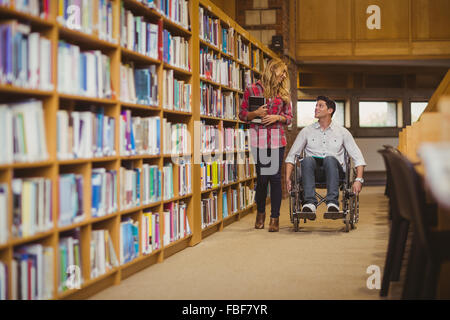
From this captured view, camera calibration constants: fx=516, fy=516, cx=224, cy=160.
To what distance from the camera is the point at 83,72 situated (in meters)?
2.56

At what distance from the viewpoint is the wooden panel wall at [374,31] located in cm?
935

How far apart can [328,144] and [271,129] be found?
538 millimetres

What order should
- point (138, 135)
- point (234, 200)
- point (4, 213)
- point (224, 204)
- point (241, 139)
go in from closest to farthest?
1. point (4, 213)
2. point (138, 135)
3. point (224, 204)
4. point (234, 200)
5. point (241, 139)

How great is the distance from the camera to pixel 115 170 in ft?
9.34

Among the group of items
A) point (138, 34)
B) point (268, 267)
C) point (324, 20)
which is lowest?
point (268, 267)

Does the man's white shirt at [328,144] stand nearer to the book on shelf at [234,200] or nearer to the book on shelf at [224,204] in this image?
the book on shelf at [224,204]

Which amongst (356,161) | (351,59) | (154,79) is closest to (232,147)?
(356,161)

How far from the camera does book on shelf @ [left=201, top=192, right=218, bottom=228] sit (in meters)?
4.40

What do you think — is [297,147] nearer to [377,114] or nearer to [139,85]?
[139,85]

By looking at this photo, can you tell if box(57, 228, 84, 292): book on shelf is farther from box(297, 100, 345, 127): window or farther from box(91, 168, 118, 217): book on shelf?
box(297, 100, 345, 127): window

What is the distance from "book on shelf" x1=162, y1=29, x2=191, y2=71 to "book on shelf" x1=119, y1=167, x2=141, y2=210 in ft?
2.99

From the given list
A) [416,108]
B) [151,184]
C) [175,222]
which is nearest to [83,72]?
[151,184]

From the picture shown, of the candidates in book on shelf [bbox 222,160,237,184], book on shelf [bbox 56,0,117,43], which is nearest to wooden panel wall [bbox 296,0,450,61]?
book on shelf [bbox 222,160,237,184]

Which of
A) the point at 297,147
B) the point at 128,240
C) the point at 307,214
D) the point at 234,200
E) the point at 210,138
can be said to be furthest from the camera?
the point at 234,200
